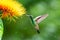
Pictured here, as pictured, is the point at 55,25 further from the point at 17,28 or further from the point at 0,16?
the point at 0,16

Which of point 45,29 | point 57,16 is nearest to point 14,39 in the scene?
point 45,29

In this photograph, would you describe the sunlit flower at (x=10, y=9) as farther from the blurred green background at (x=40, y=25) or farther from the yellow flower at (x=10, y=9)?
the blurred green background at (x=40, y=25)

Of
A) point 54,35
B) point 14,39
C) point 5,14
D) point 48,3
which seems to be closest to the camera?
point 5,14

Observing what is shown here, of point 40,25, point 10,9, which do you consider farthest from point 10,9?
point 40,25

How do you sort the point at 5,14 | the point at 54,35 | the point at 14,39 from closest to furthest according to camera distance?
the point at 5,14, the point at 14,39, the point at 54,35

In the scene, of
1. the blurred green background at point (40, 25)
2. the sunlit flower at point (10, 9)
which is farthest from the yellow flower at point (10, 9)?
the blurred green background at point (40, 25)

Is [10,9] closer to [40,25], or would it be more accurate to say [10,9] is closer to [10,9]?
[10,9]

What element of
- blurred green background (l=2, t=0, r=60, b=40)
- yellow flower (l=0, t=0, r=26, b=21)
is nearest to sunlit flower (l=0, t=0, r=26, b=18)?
yellow flower (l=0, t=0, r=26, b=21)
